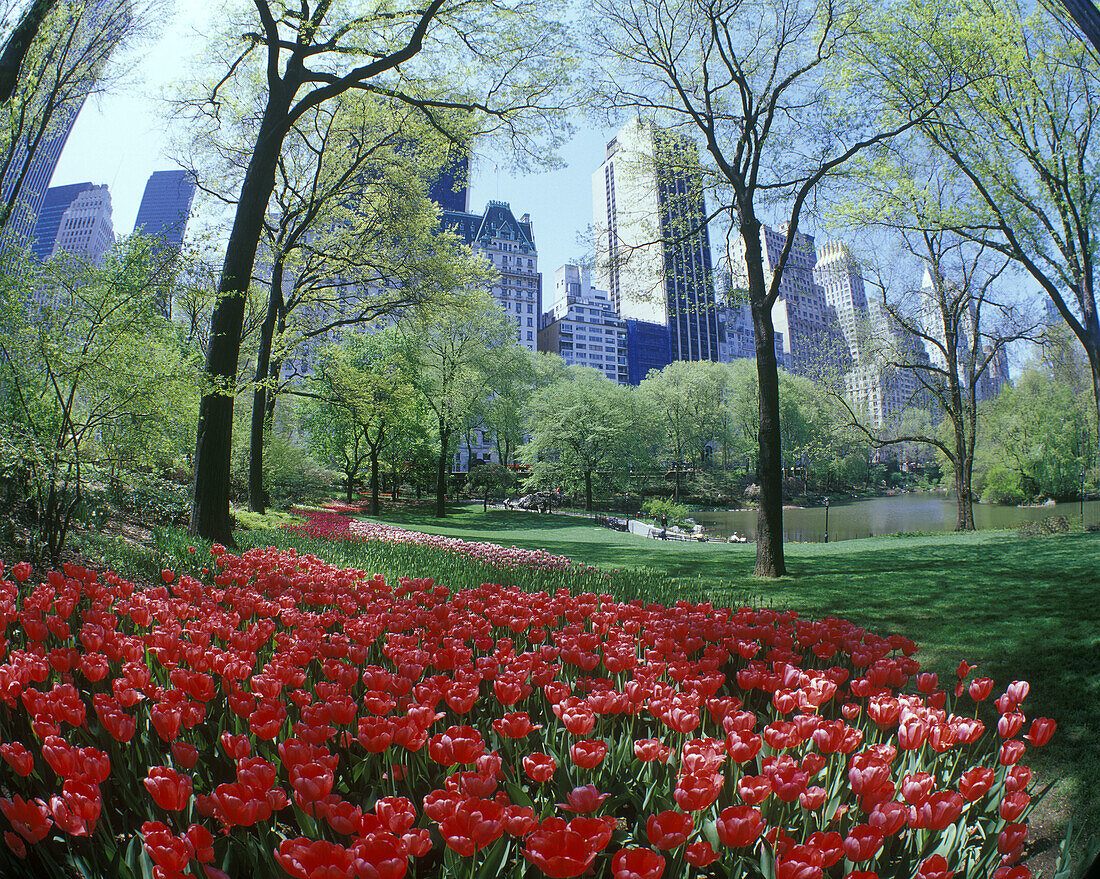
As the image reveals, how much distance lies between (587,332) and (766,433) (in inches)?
4558

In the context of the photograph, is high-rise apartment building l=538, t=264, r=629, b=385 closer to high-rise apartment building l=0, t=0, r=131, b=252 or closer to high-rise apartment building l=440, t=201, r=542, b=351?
high-rise apartment building l=440, t=201, r=542, b=351

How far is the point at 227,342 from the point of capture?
8148 mm

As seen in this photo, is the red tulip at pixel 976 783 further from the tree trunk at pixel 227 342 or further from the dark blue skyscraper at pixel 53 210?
the dark blue skyscraper at pixel 53 210

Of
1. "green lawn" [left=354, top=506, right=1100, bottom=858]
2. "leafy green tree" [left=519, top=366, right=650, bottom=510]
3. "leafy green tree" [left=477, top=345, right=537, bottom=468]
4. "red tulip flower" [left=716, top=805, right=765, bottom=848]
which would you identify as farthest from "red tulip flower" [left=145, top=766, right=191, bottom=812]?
"leafy green tree" [left=519, top=366, right=650, bottom=510]

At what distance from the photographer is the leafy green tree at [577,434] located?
112ft

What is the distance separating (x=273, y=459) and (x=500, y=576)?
15112 mm

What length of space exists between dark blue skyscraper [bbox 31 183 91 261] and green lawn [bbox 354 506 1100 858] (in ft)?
156

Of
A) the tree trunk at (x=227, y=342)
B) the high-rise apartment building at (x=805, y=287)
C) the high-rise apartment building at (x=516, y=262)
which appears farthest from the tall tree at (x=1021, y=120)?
the high-rise apartment building at (x=516, y=262)

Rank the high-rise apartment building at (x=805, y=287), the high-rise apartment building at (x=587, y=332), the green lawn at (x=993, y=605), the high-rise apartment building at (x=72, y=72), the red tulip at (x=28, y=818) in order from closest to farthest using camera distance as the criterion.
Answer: the red tulip at (x=28, y=818) → the green lawn at (x=993, y=605) → the high-rise apartment building at (x=805, y=287) → the high-rise apartment building at (x=72, y=72) → the high-rise apartment building at (x=587, y=332)

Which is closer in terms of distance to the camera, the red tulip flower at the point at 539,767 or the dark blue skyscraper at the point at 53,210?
the red tulip flower at the point at 539,767

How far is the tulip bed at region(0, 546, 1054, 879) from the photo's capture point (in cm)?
130

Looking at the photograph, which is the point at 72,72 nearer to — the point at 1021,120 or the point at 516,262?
the point at 1021,120

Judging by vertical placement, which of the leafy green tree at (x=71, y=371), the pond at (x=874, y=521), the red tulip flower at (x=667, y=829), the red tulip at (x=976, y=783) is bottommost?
the pond at (x=874, y=521)

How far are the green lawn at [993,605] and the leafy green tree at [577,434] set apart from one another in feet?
73.9
